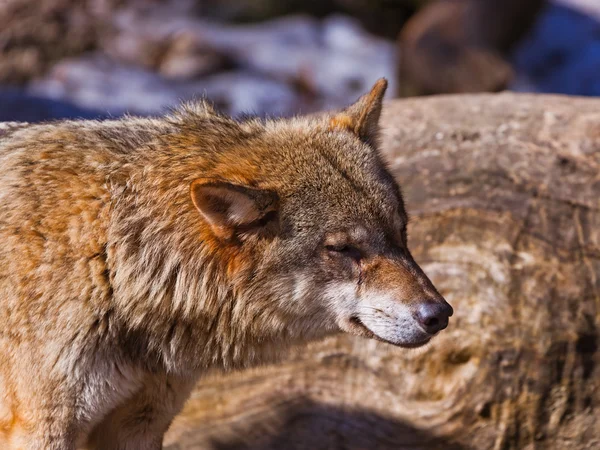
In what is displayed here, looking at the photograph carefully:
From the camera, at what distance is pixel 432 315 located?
14.6 ft

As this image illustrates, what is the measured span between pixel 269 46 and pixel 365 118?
524 inches

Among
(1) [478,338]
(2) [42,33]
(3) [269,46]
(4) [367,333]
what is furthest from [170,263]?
(2) [42,33]

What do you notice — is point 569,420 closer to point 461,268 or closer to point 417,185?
point 461,268

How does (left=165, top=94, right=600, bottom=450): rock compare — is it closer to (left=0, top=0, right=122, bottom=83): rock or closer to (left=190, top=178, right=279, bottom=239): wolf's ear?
(left=190, top=178, right=279, bottom=239): wolf's ear

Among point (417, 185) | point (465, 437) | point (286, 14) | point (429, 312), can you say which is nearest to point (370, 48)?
point (286, 14)

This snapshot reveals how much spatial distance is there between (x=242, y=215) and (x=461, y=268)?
2359 millimetres

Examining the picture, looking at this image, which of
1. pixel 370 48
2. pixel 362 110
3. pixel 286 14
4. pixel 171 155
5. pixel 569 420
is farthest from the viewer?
pixel 286 14

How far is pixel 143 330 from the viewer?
4.57 m

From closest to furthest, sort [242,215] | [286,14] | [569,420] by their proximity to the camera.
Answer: [242,215] → [569,420] → [286,14]

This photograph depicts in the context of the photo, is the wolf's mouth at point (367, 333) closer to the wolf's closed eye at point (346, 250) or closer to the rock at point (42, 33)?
the wolf's closed eye at point (346, 250)

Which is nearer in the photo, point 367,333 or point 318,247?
point 318,247

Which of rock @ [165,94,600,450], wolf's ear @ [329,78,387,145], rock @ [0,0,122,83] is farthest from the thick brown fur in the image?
rock @ [0,0,122,83]

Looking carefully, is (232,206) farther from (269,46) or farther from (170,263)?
(269,46)

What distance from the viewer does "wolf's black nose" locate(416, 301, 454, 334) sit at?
4.44m
